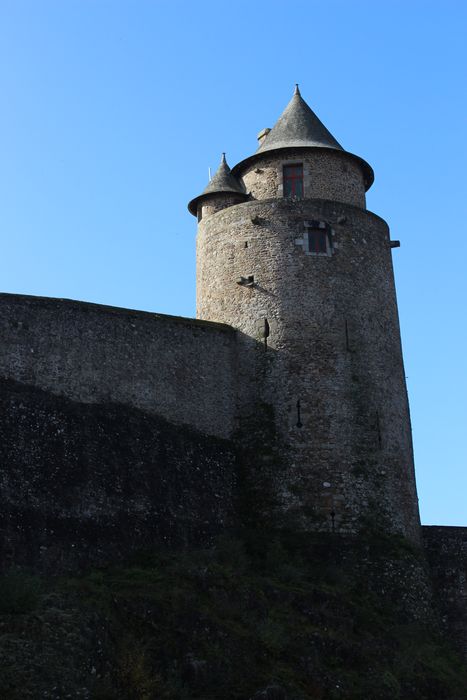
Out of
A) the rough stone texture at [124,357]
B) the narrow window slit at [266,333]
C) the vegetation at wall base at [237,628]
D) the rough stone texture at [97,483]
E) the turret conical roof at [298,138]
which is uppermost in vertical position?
the turret conical roof at [298,138]

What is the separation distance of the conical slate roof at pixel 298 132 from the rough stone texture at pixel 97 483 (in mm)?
9048

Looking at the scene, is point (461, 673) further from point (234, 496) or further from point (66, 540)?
point (66, 540)

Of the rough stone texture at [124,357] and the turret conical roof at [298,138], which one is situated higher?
the turret conical roof at [298,138]

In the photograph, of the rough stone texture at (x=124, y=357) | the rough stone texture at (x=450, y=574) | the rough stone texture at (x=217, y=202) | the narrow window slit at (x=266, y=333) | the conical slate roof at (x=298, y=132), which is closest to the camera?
the rough stone texture at (x=124, y=357)

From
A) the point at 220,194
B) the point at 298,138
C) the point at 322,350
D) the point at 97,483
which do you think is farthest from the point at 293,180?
the point at 97,483

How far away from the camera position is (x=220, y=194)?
3406 centimetres

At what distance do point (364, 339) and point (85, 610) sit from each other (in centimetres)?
1242

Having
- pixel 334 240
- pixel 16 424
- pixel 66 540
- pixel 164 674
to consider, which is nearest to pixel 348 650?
pixel 164 674

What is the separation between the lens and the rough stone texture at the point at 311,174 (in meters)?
33.5

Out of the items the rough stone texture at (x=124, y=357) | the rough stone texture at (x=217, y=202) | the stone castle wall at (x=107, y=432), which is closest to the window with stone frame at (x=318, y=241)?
the rough stone texture at (x=217, y=202)

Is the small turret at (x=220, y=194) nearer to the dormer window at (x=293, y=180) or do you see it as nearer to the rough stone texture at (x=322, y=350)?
the rough stone texture at (x=322, y=350)

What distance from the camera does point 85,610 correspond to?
73.4 feet

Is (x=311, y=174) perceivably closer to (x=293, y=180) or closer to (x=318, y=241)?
(x=293, y=180)

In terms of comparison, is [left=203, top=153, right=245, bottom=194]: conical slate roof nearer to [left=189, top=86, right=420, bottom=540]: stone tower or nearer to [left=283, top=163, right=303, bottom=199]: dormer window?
[left=189, top=86, right=420, bottom=540]: stone tower
